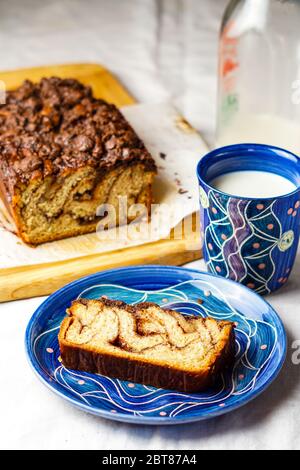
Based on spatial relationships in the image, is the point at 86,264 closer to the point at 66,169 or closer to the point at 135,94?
the point at 66,169

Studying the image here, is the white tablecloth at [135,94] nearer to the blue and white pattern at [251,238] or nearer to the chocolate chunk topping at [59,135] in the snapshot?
the blue and white pattern at [251,238]

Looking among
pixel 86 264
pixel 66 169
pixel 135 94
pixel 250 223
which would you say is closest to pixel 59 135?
pixel 66 169

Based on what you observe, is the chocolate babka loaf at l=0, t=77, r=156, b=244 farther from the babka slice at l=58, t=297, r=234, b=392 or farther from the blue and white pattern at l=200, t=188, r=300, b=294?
the babka slice at l=58, t=297, r=234, b=392

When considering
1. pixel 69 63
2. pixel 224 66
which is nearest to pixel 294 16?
pixel 224 66

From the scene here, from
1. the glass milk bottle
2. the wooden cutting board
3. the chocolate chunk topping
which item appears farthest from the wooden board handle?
the glass milk bottle

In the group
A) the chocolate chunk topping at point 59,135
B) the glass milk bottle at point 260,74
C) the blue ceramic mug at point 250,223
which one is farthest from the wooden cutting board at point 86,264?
the glass milk bottle at point 260,74

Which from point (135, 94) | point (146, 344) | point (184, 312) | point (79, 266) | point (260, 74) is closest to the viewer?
point (146, 344)
